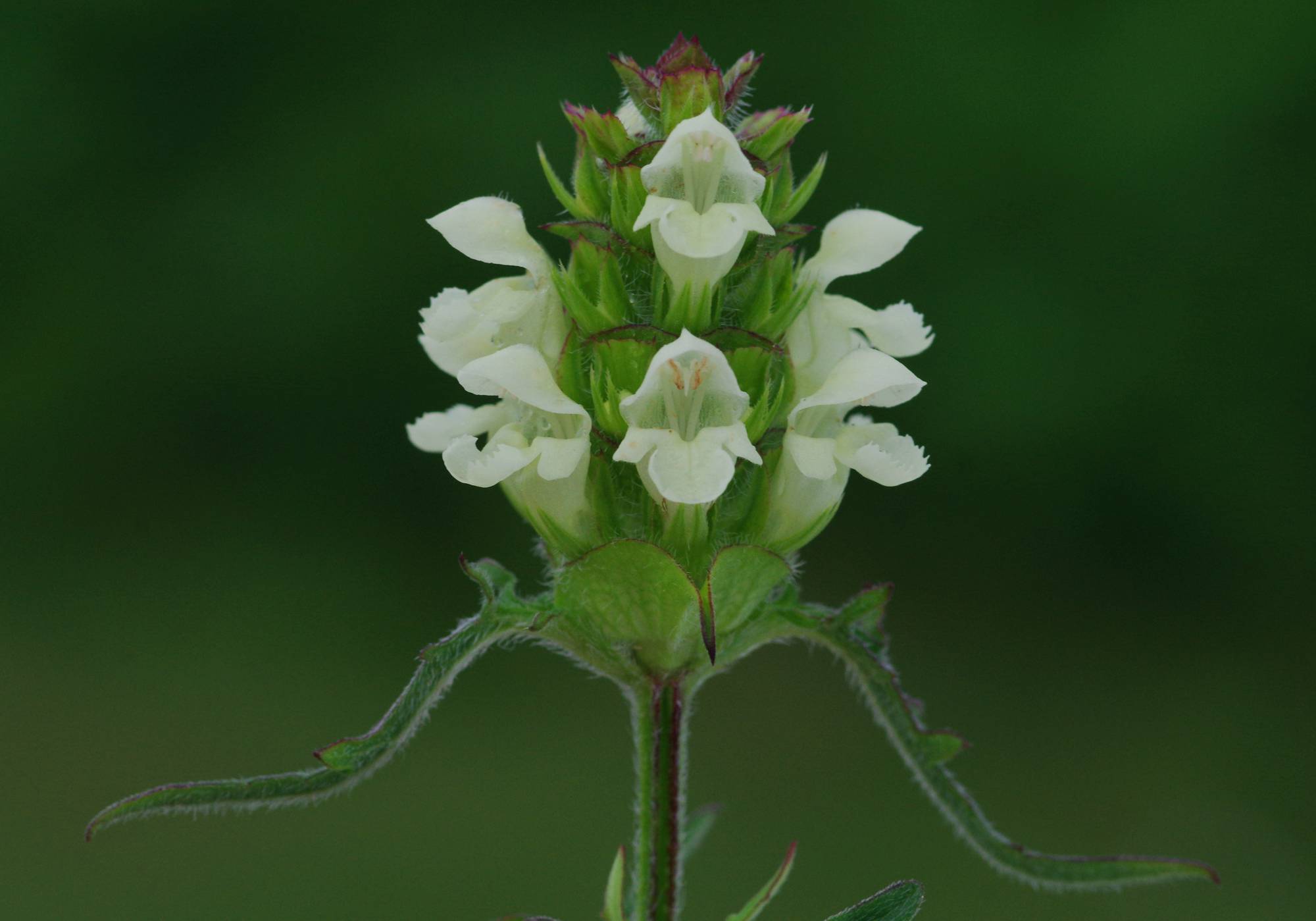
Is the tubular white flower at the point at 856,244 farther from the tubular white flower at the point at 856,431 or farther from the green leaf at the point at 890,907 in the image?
the green leaf at the point at 890,907

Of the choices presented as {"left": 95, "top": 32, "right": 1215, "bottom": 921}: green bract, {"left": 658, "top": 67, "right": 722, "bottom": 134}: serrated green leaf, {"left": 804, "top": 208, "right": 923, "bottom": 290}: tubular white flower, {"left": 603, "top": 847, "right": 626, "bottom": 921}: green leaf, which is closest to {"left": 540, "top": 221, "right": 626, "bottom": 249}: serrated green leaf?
{"left": 95, "top": 32, "right": 1215, "bottom": 921}: green bract

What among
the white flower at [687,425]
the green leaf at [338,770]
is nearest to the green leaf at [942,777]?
the white flower at [687,425]

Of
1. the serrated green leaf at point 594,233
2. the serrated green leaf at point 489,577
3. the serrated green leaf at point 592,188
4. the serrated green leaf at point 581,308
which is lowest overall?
the serrated green leaf at point 489,577

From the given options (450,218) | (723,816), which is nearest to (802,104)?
(723,816)

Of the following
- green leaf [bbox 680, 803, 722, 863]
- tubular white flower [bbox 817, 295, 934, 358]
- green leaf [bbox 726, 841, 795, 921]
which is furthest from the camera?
green leaf [bbox 680, 803, 722, 863]

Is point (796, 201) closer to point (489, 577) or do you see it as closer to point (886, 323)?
point (886, 323)

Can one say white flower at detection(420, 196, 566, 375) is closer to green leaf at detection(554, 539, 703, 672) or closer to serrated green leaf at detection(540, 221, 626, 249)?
serrated green leaf at detection(540, 221, 626, 249)

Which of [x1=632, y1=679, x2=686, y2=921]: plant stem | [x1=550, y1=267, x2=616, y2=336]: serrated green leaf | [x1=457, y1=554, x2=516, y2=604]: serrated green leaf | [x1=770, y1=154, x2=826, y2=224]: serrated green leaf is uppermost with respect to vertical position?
[x1=770, y1=154, x2=826, y2=224]: serrated green leaf

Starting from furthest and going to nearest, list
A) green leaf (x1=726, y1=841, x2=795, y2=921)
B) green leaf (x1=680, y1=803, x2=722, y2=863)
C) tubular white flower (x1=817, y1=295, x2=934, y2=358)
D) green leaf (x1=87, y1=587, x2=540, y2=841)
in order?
1. green leaf (x1=680, y1=803, x2=722, y2=863)
2. tubular white flower (x1=817, y1=295, x2=934, y2=358)
3. green leaf (x1=726, y1=841, x2=795, y2=921)
4. green leaf (x1=87, y1=587, x2=540, y2=841)
